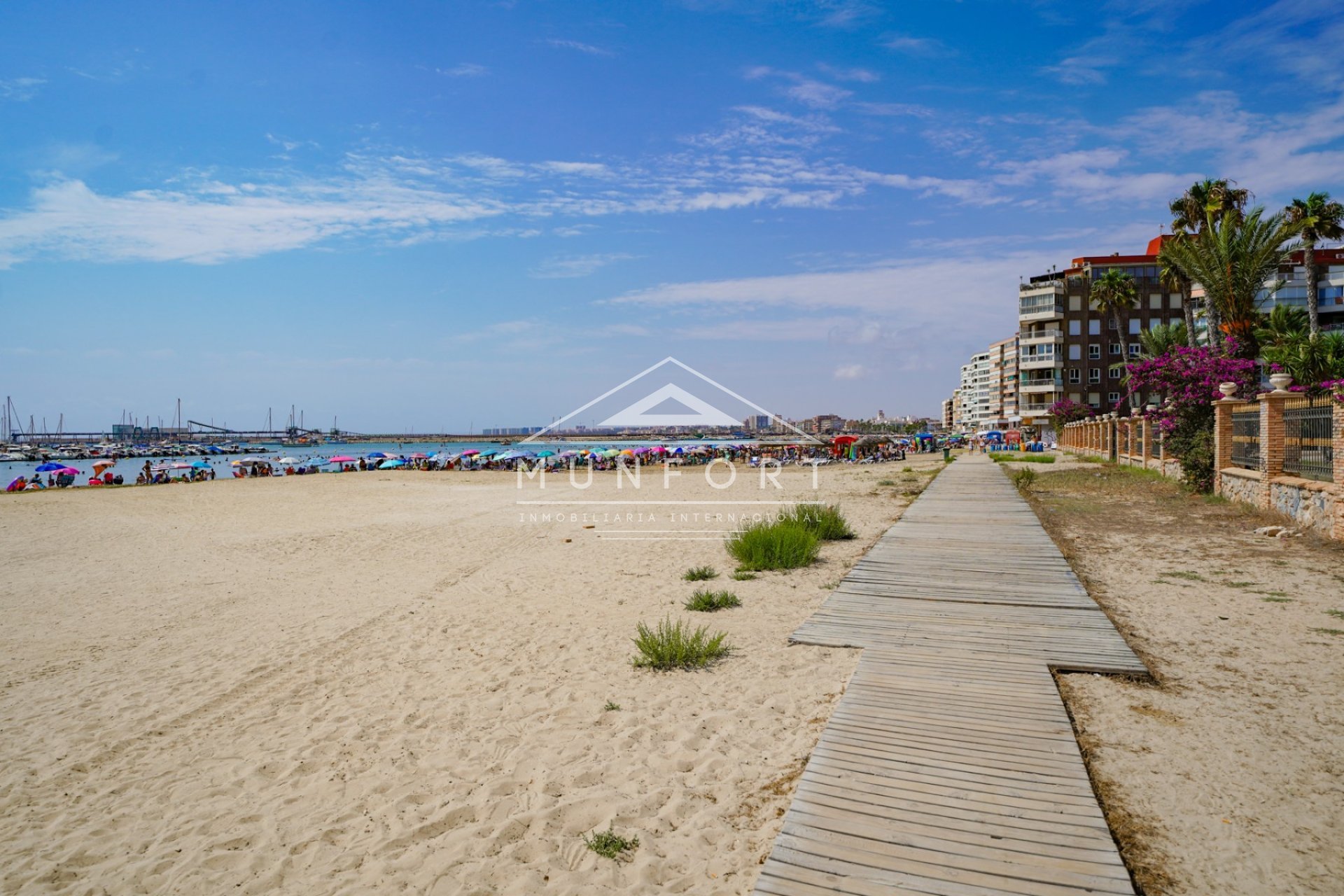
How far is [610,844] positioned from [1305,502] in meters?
11.7

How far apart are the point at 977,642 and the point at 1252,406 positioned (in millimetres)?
11053

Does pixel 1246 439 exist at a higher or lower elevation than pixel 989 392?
lower

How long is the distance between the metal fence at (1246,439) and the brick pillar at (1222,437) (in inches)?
4.8

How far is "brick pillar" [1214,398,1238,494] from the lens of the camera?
1428 centimetres

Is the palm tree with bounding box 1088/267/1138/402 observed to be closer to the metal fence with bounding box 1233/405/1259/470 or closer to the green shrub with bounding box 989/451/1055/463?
the green shrub with bounding box 989/451/1055/463

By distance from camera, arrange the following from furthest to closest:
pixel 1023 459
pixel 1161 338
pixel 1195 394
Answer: pixel 1161 338
pixel 1023 459
pixel 1195 394

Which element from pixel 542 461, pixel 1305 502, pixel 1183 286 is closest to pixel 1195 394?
pixel 1305 502

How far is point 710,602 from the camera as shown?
7957mm

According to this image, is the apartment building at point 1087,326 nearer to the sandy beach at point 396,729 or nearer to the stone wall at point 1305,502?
the stone wall at point 1305,502

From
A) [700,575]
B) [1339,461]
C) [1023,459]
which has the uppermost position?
[1339,461]

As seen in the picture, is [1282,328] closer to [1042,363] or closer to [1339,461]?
[1042,363]

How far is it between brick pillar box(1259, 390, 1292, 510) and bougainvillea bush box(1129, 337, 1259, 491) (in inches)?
141

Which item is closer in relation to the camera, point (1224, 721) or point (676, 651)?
point (1224, 721)

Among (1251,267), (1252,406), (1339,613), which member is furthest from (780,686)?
(1251,267)
